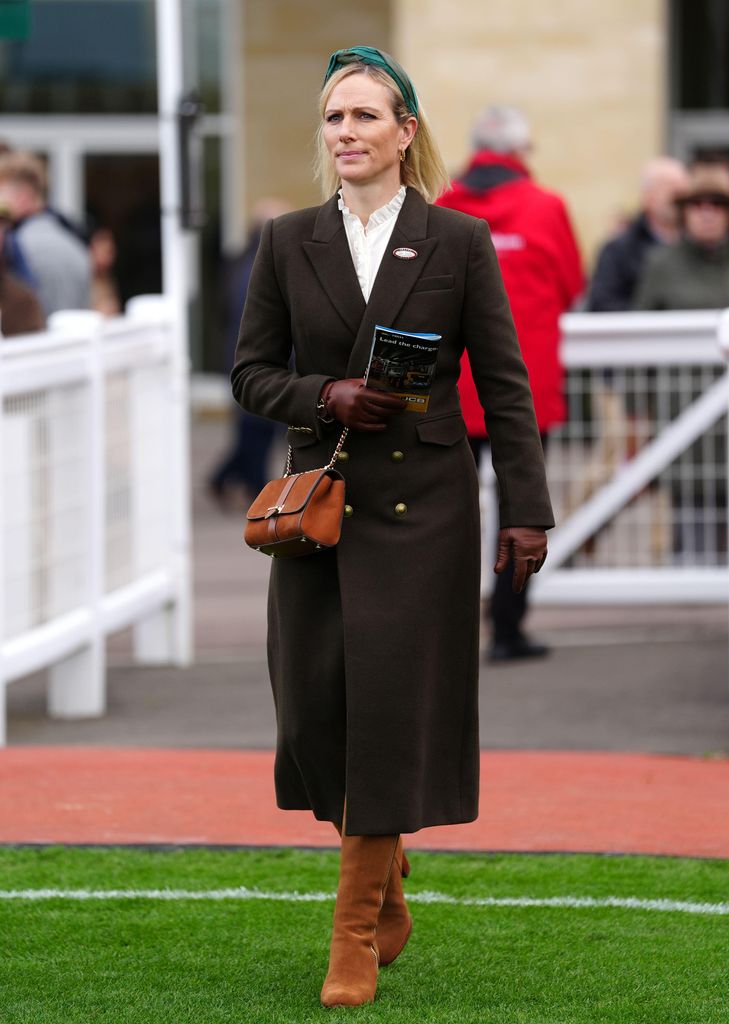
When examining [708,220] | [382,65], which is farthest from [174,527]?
[382,65]

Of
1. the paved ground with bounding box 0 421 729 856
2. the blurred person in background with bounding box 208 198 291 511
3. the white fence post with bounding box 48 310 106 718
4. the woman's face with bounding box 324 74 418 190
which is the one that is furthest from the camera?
the blurred person in background with bounding box 208 198 291 511

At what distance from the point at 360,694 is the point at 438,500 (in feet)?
1.49

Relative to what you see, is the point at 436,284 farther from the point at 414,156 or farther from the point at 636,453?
the point at 636,453

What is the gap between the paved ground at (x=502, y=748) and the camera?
612cm

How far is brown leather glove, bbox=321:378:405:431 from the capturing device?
4371mm

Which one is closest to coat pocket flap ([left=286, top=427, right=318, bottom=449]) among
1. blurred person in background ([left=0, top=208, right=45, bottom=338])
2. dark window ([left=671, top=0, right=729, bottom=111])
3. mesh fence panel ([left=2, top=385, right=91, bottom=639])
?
mesh fence panel ([left=2, top=385, right=91, bottom=639])

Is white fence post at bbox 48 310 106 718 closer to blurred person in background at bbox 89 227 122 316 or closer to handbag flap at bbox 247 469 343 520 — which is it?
handbag flap at bbox 247 469 343 520

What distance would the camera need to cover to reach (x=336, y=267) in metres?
4.56

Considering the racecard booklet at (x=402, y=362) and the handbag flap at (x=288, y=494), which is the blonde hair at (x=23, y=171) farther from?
the racecard booklet at (x=402, y=362)

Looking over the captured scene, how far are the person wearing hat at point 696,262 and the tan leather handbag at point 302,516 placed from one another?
5411mm

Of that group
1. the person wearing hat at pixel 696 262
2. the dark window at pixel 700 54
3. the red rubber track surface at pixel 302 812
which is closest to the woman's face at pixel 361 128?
the red rubber track surface at pixel 302 812

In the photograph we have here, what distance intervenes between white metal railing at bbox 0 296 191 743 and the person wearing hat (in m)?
2.25

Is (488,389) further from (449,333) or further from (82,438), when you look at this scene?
(82,438)

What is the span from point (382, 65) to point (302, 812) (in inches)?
102
